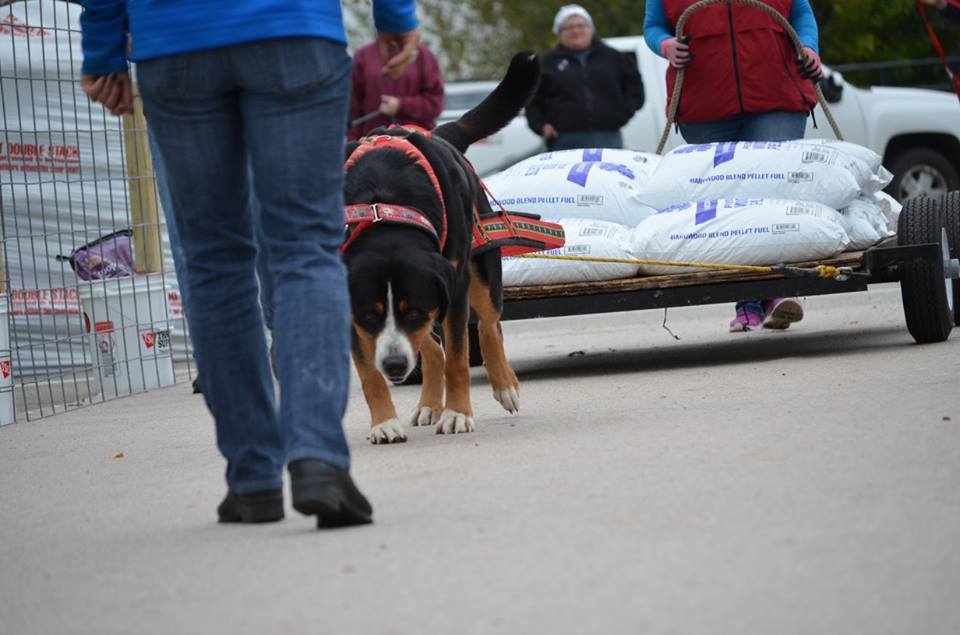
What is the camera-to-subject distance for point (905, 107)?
15062mm

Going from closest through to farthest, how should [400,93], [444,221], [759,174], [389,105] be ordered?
[444,221] < [759,174] < [389,105] < [400,93]

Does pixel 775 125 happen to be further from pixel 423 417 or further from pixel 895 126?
pixel 895 126

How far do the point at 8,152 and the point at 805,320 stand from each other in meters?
4.49

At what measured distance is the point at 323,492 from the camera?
3.44 metres

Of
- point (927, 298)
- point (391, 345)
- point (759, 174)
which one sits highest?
point (759, 174)

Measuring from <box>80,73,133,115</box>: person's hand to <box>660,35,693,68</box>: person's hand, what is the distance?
4102 millimetres

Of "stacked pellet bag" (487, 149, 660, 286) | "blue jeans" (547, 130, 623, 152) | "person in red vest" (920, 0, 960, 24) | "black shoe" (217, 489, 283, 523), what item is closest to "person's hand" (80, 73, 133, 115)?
"black shoe" (217, 489, 283, 523)

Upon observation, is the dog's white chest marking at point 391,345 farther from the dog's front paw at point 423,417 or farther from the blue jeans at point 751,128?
the blue jeans at point 751,128

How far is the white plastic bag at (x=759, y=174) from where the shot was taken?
725 centimetres

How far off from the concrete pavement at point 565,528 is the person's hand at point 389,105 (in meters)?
4.33

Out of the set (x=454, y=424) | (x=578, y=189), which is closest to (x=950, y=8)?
(x=578, y=189)

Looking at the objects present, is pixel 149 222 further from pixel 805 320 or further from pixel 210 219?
pixel 210 219

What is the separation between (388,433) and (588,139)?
6.91 m

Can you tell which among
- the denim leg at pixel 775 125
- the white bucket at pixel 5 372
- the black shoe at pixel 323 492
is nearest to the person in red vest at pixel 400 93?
the denim leg at pixel 775 125
